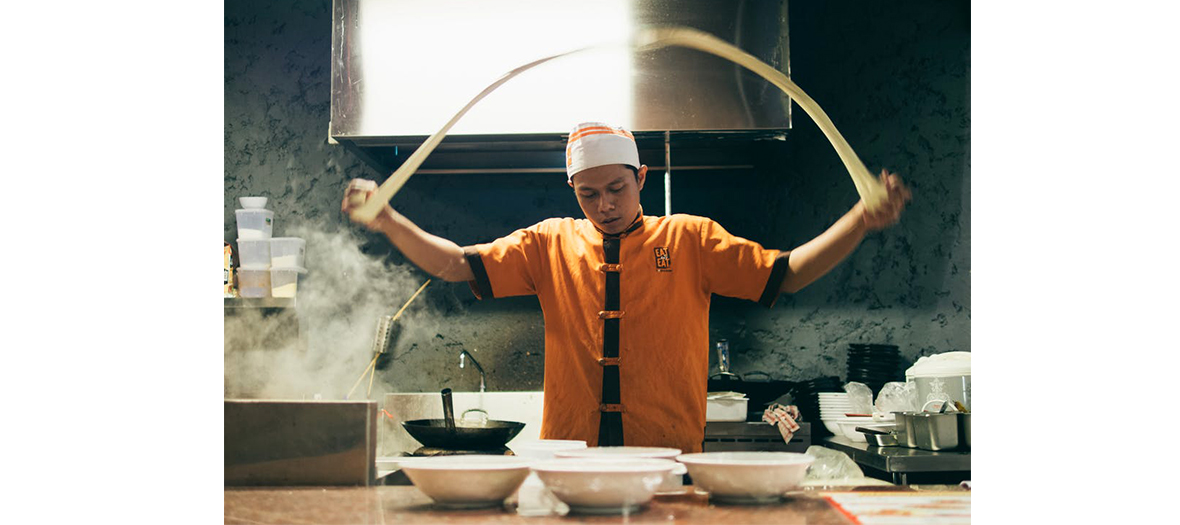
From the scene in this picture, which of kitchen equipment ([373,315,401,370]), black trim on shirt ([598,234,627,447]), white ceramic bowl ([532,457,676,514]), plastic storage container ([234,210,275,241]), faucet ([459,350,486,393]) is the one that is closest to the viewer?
white ceramic bowl ([532,457,676,514])

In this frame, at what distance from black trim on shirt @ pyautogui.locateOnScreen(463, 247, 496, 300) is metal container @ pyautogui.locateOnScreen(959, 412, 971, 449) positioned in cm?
124

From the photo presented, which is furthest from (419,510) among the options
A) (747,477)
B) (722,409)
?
(722,409)

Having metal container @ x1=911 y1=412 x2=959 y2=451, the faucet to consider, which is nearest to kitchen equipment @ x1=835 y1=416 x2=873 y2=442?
metal container @ x1=911 y1=412 x2=959 y2=451

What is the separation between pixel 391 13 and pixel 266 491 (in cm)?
162

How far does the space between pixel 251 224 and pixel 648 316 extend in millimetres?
1194

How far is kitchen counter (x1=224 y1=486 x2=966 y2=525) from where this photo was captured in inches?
45.1

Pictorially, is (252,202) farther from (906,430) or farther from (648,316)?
(906,430)

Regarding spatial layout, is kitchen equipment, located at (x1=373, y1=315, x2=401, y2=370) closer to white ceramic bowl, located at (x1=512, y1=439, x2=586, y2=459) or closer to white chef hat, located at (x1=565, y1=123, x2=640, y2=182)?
white chef hat, located at (x1=565, y1=123, x2=640, y2=182)

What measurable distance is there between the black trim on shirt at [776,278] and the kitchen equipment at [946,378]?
603 mm

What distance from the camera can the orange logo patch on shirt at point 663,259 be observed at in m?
2.01
